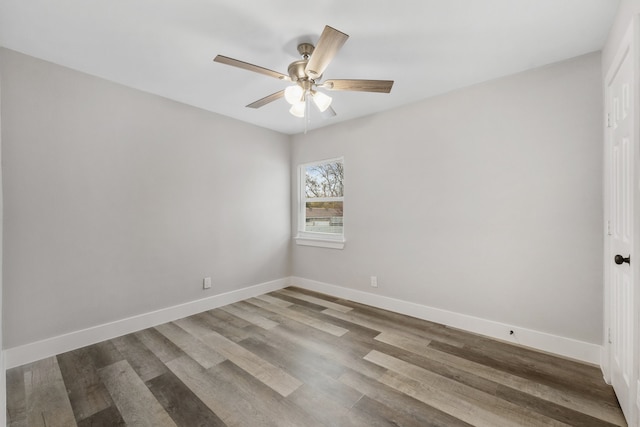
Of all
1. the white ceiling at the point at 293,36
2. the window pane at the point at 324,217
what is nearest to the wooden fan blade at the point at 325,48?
the white ceiling at the point at 293,36

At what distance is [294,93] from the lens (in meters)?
2.09

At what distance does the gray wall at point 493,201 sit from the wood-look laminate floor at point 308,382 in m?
0.47

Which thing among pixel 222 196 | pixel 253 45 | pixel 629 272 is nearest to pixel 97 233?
pixel 222 196

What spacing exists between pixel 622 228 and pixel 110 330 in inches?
158

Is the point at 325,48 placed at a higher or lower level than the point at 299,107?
higher

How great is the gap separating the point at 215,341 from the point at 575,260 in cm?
312

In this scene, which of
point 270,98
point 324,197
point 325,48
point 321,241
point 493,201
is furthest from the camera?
point 324,197

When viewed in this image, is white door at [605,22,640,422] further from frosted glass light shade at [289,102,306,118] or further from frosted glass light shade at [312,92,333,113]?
frosted glass light shade at [289,102,306,118]

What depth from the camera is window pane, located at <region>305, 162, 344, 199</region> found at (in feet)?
13.1

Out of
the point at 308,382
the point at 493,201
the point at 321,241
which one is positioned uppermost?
the point at 493,201

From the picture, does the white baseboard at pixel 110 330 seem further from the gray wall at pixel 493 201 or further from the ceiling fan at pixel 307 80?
the ceiling fan at pixel 307 80

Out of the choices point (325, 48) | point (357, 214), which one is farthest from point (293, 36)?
point (357, 214)

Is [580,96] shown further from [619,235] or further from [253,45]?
[253,45]

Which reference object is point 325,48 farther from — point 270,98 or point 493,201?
point 493,201
